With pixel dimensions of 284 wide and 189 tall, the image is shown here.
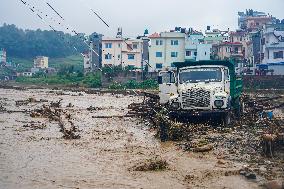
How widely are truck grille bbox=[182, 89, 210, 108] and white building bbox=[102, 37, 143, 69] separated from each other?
56314 millimetres

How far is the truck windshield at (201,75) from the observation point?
16.0m

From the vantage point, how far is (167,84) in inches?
662

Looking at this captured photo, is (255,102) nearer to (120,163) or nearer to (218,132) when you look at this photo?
(218,132)

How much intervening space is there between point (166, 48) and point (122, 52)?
10.1m

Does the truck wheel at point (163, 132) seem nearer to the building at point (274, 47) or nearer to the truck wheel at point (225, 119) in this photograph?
the truck wheel at point (225, 119)

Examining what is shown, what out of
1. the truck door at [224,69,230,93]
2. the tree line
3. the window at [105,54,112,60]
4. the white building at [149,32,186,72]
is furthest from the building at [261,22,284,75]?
the tree line

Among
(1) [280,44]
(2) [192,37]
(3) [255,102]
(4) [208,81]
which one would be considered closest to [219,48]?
(2) [192,37]

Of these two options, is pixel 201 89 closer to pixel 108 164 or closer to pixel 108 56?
pixel 108 164

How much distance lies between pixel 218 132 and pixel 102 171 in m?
6.57

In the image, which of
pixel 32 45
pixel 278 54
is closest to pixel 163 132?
pixel 278 54

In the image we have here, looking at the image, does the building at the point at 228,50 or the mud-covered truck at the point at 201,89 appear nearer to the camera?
the mud-covered truck at the point at 201,89

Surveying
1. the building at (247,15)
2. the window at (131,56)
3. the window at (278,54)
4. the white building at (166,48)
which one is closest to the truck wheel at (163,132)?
the window at (278,54)

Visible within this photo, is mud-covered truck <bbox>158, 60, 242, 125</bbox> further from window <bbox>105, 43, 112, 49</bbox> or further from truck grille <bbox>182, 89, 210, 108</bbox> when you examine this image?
window <bbox>105, 43, 112, 49</bbox>

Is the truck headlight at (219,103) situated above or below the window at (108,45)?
below
